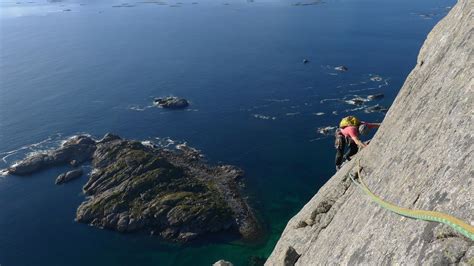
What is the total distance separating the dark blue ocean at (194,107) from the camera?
6931 cm

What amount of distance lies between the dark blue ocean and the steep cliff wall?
48.0 m

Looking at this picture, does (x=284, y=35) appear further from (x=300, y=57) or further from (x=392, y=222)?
(x=392, y=222)

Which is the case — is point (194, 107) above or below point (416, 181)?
below

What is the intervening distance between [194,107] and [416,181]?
10405 centimetres

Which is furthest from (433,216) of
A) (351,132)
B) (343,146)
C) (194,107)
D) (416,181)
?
(194,107)

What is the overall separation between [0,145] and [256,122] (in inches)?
2421

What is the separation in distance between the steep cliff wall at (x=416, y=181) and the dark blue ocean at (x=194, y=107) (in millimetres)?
48008

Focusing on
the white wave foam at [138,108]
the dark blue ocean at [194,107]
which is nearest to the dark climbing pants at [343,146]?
the dark blue ocean at [194,107]

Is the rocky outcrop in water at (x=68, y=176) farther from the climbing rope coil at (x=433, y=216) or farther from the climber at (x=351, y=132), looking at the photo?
the climbing rope coil at (x=433, y=216)

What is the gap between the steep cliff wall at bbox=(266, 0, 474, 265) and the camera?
30.7 ft

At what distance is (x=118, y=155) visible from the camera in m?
88.7

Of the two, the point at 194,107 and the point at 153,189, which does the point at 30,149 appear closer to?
the point at 153,189

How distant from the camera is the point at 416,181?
38.2 ft

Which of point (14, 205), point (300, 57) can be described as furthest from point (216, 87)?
point (14, 205)
